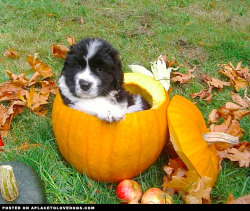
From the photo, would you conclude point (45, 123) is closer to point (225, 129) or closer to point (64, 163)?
point (64, 163)

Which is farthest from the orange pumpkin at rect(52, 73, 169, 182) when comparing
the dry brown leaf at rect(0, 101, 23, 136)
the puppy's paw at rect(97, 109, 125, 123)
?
the dry brown leaf at rect(0, 101, 23, 136)

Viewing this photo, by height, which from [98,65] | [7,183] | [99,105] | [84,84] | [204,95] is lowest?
[204,95]

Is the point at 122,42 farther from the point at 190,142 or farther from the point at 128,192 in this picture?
the point at 128,192

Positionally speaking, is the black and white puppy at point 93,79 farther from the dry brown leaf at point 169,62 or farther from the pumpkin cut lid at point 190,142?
the dry brown leaf at point 169,62

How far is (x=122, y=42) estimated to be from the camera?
4.82 m

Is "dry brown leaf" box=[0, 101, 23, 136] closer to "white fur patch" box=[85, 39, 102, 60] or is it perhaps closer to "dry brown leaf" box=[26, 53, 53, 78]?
"dry brown leaf" box=[26, 53, 53, 78]

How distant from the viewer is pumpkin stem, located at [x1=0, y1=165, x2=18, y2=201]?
209 cm

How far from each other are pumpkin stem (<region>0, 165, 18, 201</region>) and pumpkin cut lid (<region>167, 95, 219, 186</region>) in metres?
1.26

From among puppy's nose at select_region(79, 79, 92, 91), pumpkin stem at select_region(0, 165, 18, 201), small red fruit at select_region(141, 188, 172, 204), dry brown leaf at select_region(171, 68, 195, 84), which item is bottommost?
small red fruit at select_region(141, 188, 172, 204)

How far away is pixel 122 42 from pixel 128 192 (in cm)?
292

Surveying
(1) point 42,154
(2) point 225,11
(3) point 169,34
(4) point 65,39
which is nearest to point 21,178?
(1) point 42,154

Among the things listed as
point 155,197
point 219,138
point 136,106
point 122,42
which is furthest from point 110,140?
point 122,42

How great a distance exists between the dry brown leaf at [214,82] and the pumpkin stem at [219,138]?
1.49 m

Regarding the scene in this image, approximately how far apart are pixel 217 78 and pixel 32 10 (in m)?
3.53
